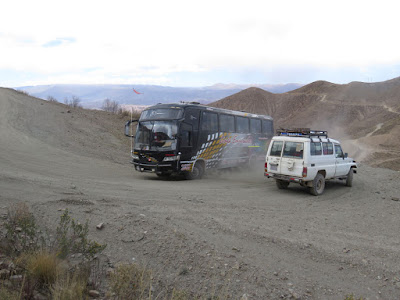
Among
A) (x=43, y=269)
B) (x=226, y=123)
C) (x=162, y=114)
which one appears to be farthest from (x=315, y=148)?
(x=43, y=269)

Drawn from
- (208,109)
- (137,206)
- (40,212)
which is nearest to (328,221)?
(137,206)

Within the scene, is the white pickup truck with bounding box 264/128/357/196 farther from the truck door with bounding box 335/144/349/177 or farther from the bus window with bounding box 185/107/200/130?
the bus window with bounding box 185/107/200/130

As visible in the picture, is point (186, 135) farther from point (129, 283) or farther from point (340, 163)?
point (129, 283)

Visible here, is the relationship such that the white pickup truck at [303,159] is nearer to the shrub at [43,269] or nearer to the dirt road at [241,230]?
the dirt road at [241,230]

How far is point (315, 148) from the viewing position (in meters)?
11.6

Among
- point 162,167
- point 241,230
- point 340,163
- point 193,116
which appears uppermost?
point 193,116

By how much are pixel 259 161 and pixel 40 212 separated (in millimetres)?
13870

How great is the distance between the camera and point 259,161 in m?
18.9

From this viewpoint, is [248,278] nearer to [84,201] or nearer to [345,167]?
[84,201]

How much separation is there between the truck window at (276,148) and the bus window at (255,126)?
22.2 feet

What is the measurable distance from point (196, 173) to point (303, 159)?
5.37m

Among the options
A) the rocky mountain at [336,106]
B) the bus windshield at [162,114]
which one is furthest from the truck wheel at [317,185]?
the rocky mountain at [336,106]

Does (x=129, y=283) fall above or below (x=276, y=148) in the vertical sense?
below

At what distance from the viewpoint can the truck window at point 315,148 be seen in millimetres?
11429
